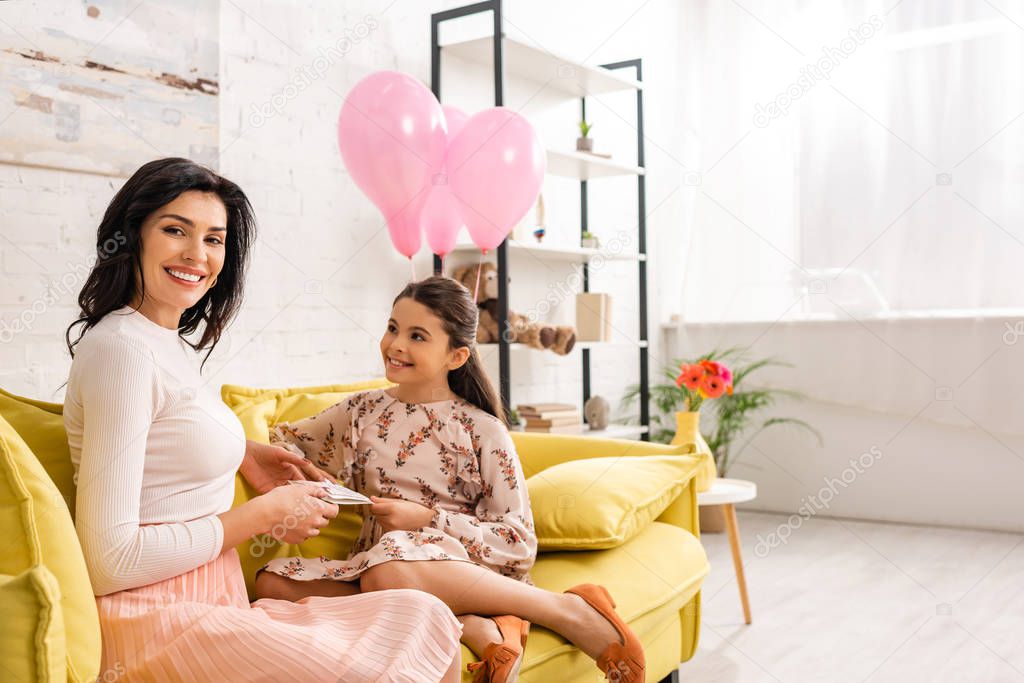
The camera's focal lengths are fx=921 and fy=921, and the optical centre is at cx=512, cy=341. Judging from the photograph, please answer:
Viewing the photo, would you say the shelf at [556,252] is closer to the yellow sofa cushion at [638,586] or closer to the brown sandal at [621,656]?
the yellow sofa cushion at [638,586]

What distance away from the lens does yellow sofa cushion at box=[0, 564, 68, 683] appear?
→ 37.9 inches

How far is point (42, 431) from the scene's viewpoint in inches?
56.1

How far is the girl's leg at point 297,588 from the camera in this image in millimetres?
1590

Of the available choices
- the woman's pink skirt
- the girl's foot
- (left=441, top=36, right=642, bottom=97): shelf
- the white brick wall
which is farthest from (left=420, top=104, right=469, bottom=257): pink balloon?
the woman's pink skirt

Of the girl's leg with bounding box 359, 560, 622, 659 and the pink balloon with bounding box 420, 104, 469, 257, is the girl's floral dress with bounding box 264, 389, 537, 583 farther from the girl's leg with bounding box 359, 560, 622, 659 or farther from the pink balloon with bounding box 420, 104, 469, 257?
the pink balloon with bounding box 420, 104, 469, 257

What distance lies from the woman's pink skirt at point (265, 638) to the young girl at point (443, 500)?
0.19 m

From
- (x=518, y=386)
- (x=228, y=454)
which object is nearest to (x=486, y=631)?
(x=228, y=454)

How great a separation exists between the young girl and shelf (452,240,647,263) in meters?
1.31

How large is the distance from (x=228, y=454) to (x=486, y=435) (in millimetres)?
548

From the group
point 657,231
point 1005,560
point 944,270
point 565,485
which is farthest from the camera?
point 657,231

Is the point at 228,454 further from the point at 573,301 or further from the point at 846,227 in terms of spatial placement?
the point at 846,227

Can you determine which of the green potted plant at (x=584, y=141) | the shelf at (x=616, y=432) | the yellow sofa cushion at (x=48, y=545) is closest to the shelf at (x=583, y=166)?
the green potted plant at (x=584, y=141)

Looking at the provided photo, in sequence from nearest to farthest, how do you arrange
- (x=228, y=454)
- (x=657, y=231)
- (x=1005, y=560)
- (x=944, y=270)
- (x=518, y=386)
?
1. (x=228, y=454)
2. (x=1005, y=560)
3. (x=518, y=386)
4. (x=944, y=270)
5. (x=657, y=231)

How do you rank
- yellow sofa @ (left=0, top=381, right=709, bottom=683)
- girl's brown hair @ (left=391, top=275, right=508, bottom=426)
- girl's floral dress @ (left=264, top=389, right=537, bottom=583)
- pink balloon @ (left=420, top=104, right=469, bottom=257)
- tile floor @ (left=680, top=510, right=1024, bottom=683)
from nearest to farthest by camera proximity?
yellow sofa @ (left=0, top=381, right=709, bottom=683) < girl's floral dress @ (left=264, top=389, right=537, bottom=583) < girl's brown hair @ (left=391, top=275, right=508, bottom=426) < tile floor @ (left=680, top=510, right=1024, bottom=683) < pink balloon @ (left=420, top=104, right=469, bottom=257)
